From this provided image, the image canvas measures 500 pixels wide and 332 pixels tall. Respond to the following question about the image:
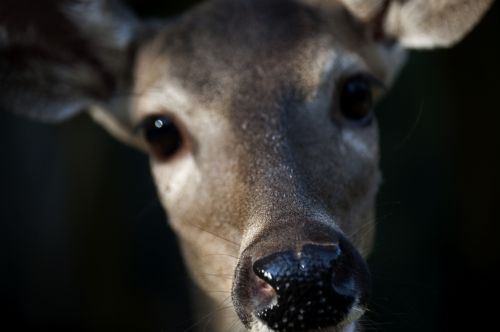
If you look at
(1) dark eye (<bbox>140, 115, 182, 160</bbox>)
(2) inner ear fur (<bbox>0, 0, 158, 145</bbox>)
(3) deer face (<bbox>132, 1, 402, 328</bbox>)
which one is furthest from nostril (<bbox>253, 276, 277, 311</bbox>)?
(2) inner ear fur (<bbox>0, 0, 158, 145</bbox>)

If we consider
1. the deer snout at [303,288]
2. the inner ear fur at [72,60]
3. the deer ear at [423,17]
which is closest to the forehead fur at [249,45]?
the deer ear at [423,17]

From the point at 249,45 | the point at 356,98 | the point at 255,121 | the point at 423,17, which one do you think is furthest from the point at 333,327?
the point at 423,17

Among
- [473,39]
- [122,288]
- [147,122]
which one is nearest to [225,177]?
[147,122]

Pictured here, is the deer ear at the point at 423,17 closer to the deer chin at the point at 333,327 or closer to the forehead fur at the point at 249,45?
the forehead fur at the point at 249,45

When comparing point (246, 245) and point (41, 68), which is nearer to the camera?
point (246, 245)

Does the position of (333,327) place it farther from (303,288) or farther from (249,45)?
(249,45)

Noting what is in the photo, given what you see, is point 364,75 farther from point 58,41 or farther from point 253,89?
point 58,41
